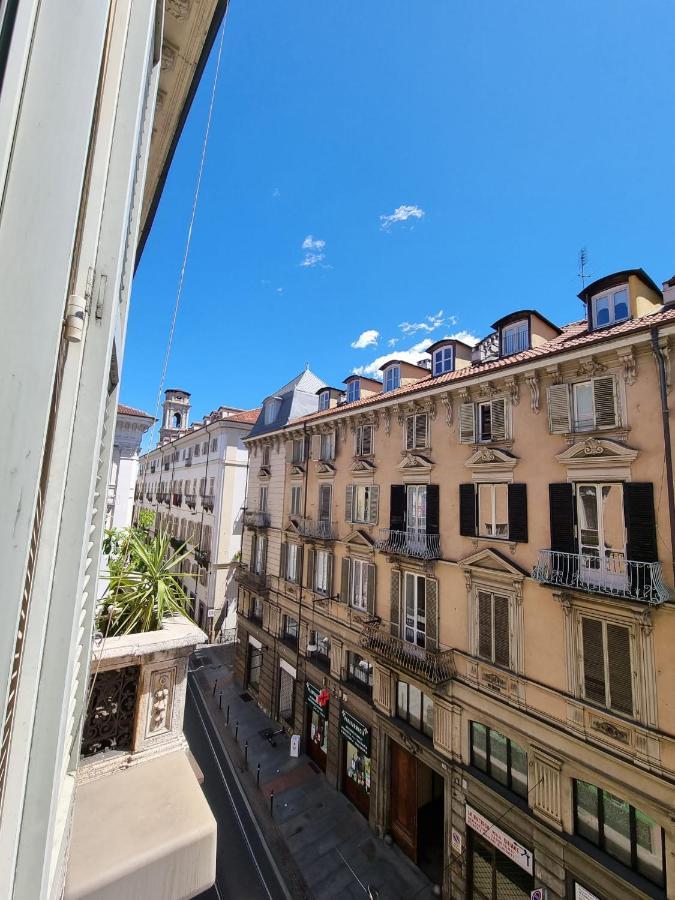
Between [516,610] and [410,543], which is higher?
[410,543]

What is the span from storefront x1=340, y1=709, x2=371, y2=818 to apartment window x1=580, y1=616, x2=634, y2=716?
902cm

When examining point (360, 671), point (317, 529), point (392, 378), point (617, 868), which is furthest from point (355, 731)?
point (392, 378)

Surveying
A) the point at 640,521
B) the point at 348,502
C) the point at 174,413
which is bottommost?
the point at 640,521

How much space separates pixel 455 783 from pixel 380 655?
4042 millimetres

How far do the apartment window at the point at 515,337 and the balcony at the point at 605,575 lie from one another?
6.68 metres

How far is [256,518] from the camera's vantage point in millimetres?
24922

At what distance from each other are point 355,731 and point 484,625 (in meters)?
7.70

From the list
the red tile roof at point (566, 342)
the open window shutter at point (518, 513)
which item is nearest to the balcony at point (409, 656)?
the open window shutter at point (518, 513)

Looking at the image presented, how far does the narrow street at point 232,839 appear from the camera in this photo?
12.5 meters

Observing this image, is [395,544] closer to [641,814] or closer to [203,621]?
[641,814]

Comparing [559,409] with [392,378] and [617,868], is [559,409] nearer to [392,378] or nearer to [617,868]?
[392,378]

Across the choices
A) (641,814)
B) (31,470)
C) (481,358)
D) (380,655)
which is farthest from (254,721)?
(31,470)

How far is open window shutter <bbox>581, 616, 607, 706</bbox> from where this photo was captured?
10.2 metres

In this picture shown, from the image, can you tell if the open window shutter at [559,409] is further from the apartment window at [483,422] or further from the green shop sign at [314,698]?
the green shop sign at [314,698]
